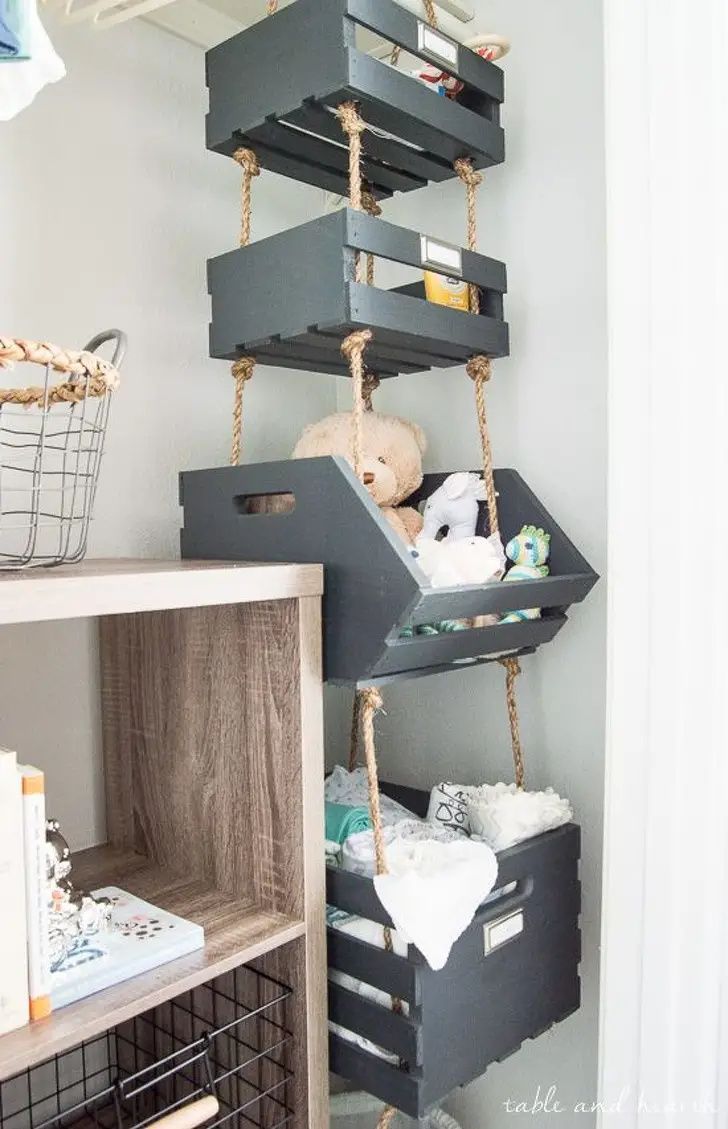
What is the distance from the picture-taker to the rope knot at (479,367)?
4.25ft

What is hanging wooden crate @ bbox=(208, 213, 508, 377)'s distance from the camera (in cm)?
106

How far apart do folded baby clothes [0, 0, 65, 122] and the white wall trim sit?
655mm

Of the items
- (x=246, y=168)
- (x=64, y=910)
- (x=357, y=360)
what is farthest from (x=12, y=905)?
(x=246, y=168)

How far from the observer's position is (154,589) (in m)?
0.87

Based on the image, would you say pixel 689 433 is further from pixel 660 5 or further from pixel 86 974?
pixel 86 974

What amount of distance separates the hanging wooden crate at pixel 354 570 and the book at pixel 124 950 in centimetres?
33

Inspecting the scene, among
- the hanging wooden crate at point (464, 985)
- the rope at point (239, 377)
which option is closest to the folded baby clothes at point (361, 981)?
the hanging wooden crate at point (464, 985)

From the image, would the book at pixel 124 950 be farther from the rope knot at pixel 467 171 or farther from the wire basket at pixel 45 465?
the rope knot at pixel 467 171

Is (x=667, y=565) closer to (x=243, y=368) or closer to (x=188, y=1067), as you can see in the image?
(x=243, y=368)

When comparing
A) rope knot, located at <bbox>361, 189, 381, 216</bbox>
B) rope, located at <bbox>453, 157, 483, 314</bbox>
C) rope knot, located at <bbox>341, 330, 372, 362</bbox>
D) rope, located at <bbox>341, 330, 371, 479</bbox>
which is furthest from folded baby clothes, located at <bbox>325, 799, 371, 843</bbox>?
rope knot, located at <bbox>361, 189, 381, 216</bbox>

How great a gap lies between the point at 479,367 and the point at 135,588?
68cm

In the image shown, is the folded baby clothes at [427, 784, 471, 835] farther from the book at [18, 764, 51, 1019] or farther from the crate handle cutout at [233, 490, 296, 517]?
the book at [18, 764, 51, 1019]

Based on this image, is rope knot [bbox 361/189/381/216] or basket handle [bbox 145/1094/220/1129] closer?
basket handle [bbox 145/1094/220/1129]

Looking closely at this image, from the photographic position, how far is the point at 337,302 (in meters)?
1.05
